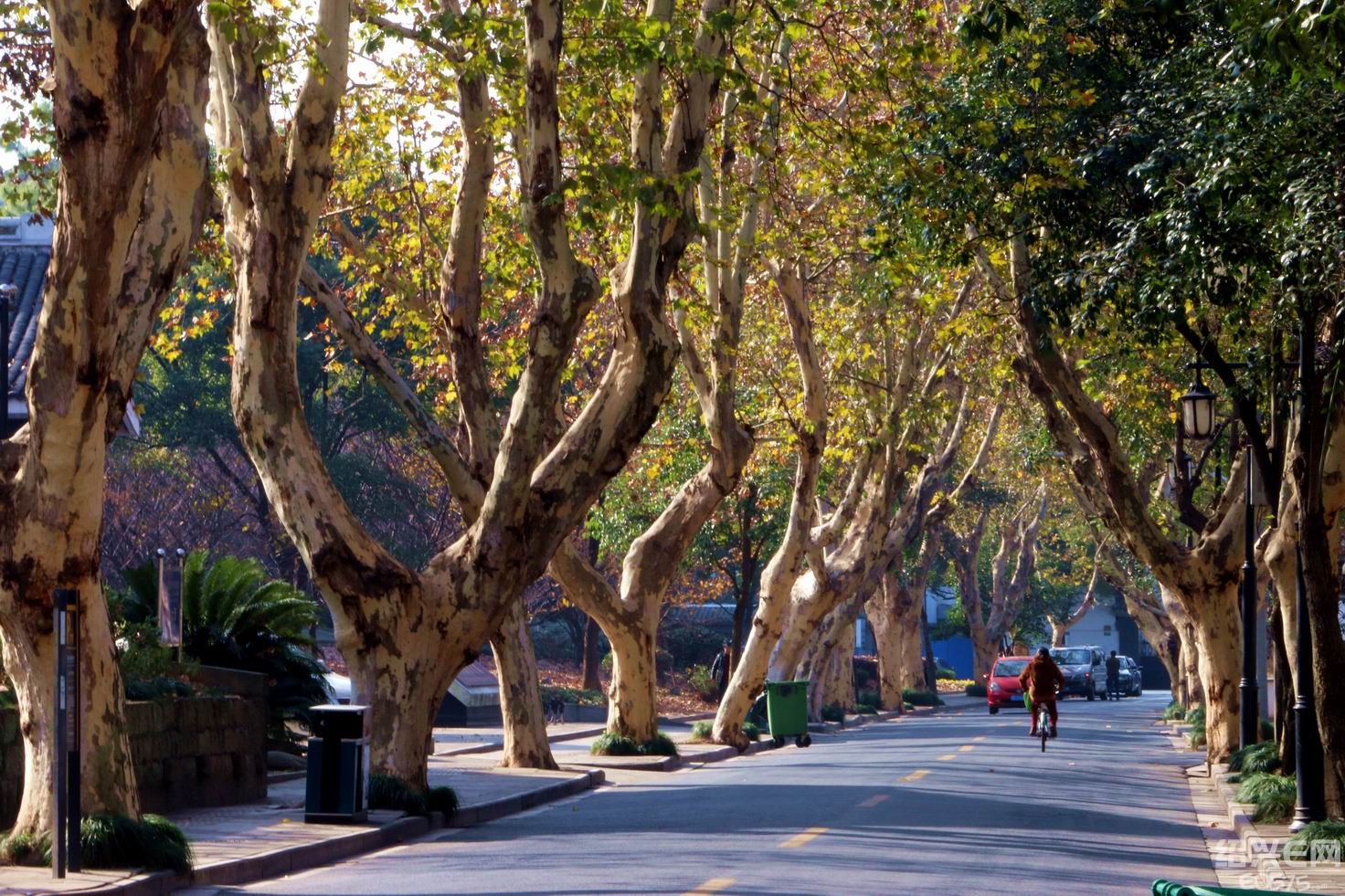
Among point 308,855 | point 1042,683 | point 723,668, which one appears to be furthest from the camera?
point 723,668

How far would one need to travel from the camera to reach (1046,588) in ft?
258

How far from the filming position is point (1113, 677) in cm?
6475

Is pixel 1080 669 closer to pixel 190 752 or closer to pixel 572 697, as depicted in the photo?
pixel 572 697

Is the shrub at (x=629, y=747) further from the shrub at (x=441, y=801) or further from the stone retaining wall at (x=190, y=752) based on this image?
the shrub at (x=441, y=801)

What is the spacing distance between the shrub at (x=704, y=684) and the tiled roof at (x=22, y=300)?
26301mm

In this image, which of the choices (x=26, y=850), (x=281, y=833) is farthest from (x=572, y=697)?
(x=26, y=850)

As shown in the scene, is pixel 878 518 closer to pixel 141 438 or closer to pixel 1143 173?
pixel 1143 173

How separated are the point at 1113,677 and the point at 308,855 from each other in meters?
55.4

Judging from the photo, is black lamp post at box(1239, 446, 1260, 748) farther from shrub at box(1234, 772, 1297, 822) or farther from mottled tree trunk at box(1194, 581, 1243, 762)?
shrub at box(1234, 772, 1297, 822)

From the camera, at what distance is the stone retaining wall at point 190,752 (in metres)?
13.8

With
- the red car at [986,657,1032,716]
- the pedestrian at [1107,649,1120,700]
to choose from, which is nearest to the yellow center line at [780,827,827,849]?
the red car at [986,657,1032,716]

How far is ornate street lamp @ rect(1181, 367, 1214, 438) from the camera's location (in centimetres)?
2020

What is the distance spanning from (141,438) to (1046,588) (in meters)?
46.5

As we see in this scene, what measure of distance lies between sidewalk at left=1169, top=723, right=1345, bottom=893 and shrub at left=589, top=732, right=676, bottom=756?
849cm
